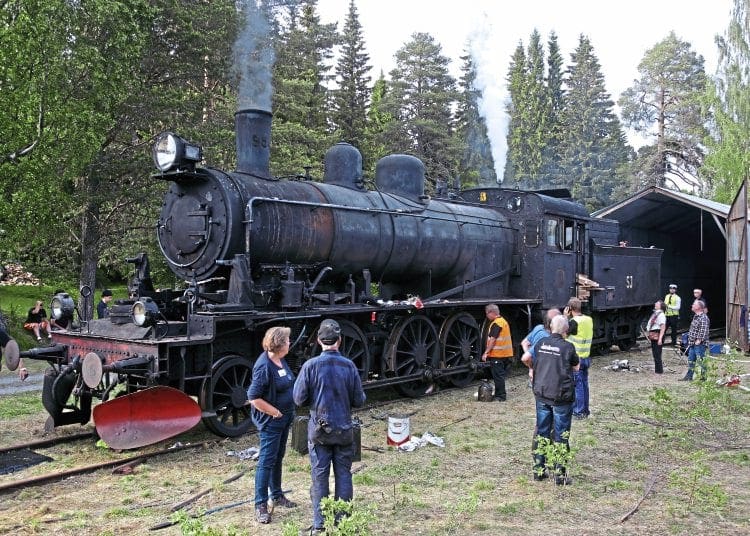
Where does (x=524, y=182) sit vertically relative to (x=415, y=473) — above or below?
above

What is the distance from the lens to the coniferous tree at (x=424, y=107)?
31.0 metres

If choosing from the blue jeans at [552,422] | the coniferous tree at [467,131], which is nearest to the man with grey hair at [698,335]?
the blue jeans at [552,422]

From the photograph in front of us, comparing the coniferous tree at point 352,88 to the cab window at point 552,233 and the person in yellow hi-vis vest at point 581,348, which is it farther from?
the person in yellow hi-vis vest at point 581,348

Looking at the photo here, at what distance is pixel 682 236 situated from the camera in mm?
24234

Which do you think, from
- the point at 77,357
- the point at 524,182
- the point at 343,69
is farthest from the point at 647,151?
the point at 77,357

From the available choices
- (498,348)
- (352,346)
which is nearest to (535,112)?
(498,348)

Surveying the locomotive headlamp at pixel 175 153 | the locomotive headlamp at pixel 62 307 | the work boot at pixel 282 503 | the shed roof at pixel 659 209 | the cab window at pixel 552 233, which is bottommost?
the work boot at pixel 282 503

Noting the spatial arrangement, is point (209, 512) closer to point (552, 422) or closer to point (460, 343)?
point (552, 422)

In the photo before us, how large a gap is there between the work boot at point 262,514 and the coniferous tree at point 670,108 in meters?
37.0

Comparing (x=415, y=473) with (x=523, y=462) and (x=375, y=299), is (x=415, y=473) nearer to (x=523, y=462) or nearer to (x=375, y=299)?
(x=523, y=462)

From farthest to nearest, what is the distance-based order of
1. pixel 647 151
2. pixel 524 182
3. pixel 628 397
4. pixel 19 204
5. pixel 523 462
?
pixel 647 151 < pixel 524 182 < pixel 19 204 < pixel 628 397 < pixel 523 462

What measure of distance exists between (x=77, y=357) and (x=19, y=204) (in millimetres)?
7033

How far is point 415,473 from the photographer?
20.6ft

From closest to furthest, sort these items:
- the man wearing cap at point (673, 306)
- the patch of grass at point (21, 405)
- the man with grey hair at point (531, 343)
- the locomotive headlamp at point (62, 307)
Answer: the man with grey hair at point (531, 343) < the locomotive headlamp at point (62, 307) < the patch of grass at point (21, 405) < the man wearing cap at point (673, 306)
